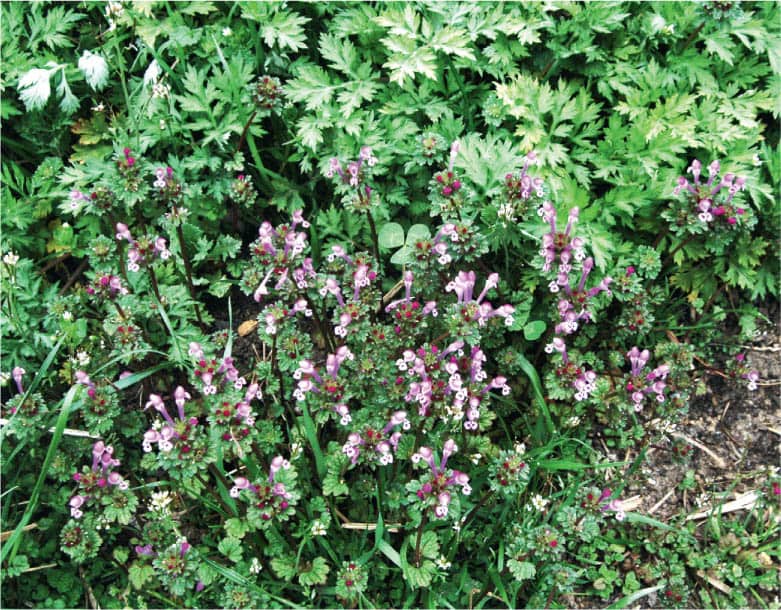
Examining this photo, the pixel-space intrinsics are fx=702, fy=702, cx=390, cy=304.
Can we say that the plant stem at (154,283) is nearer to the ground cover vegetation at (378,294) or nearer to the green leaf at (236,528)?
the ground cover vegetation at (378,294)

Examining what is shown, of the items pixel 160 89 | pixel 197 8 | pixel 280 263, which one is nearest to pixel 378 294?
pixel 280 263

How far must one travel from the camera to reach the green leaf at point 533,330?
399 cm

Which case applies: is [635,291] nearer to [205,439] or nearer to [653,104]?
[653,104]

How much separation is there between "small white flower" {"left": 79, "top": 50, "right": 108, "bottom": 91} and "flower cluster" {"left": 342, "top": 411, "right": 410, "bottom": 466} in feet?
8.91

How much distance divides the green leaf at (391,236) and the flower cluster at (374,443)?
47.6 inches

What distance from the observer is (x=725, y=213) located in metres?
3.84

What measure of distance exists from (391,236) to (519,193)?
0.86m

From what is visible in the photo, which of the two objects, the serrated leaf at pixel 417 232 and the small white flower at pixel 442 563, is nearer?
the small white flower at pixel 442 563

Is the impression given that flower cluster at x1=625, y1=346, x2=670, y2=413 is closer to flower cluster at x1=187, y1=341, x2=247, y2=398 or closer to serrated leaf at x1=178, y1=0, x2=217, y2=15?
flower cluster at x1=187, y1=341, x2=247, y2=398

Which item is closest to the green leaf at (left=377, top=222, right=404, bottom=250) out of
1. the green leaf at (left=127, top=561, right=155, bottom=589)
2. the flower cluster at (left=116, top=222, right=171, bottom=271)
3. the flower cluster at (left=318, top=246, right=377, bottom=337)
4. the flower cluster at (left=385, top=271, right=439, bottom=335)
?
the flower cluster at (left=318, top=246, right=377, bottom=337)

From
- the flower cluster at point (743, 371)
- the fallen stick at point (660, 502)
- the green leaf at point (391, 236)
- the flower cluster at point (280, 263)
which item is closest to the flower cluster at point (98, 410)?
the flower cluster at point (280, 263)

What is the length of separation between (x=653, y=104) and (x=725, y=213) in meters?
1.04

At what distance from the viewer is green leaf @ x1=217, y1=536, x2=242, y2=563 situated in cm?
350

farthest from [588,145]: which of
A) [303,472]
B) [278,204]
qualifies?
[303,472]
